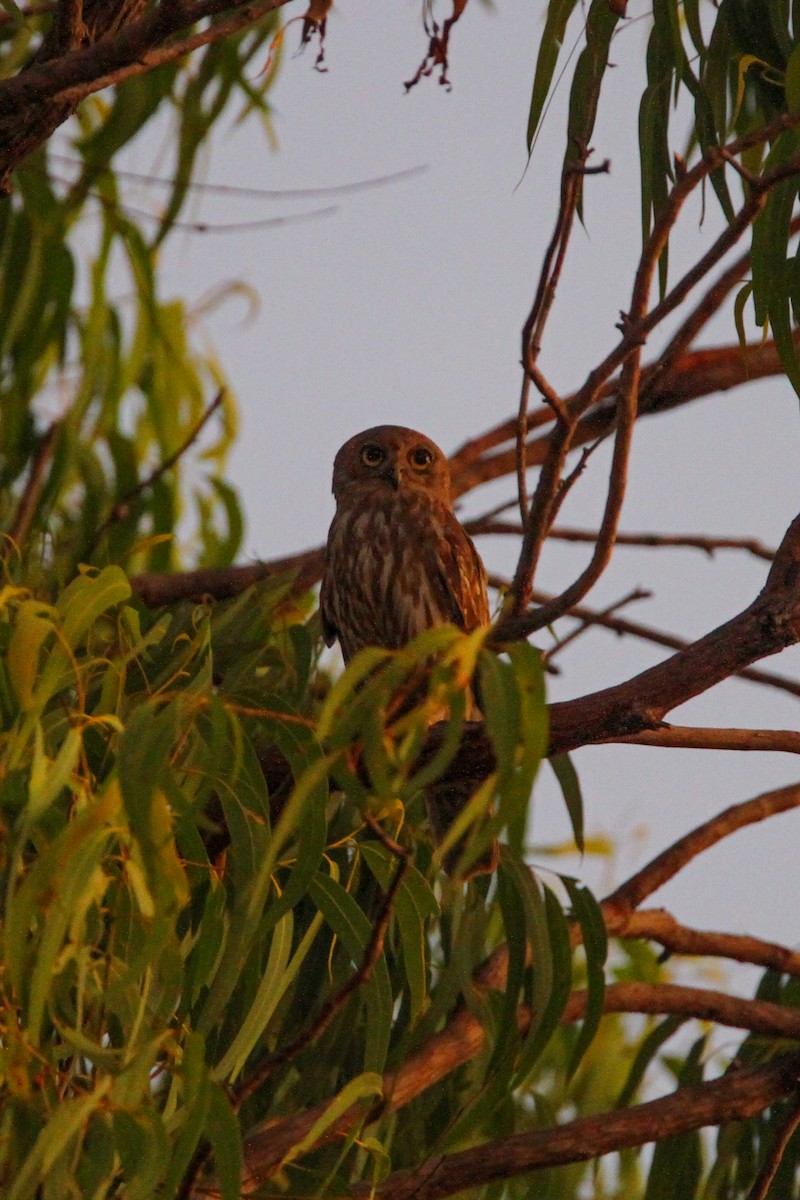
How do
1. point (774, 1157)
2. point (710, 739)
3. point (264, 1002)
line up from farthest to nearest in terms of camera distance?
point (774, 1157) → point (710, 739) → point (264, 1002)

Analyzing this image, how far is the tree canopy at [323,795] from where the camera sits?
1646 millimetres

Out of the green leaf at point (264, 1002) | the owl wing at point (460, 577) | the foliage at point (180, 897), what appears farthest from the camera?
the owl wing at point (460, 577)

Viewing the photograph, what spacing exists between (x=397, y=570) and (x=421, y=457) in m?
0.53

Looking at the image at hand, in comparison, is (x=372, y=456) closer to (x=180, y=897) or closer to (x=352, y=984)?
(x=352, y=984)

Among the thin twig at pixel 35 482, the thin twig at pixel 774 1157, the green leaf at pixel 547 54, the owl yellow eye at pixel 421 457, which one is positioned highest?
the green leaf at pixel 547 54

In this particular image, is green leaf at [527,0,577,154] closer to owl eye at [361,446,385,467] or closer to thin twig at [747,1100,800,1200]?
thin twig at [747,1100,800,1200]

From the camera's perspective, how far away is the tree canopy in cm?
165

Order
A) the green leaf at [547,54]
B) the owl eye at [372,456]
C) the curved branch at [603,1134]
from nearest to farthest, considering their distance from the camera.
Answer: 1. the green leaf at [547,54]
2. the curved branch at [603,1134]
3. the owl eye at [372,456]

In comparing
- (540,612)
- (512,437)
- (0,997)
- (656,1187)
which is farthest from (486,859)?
(512,437)

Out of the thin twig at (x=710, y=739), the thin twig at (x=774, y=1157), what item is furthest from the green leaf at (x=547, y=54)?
the thin twig at (x=774, y=1157)

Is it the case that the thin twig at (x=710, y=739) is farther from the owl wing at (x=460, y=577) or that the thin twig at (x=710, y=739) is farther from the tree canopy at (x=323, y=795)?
the owl wing at (x=460, y=577)

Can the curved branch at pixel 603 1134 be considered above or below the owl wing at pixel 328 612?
below

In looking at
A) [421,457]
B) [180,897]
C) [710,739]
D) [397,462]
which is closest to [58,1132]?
[180,897]

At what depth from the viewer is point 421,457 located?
13.9 ft
